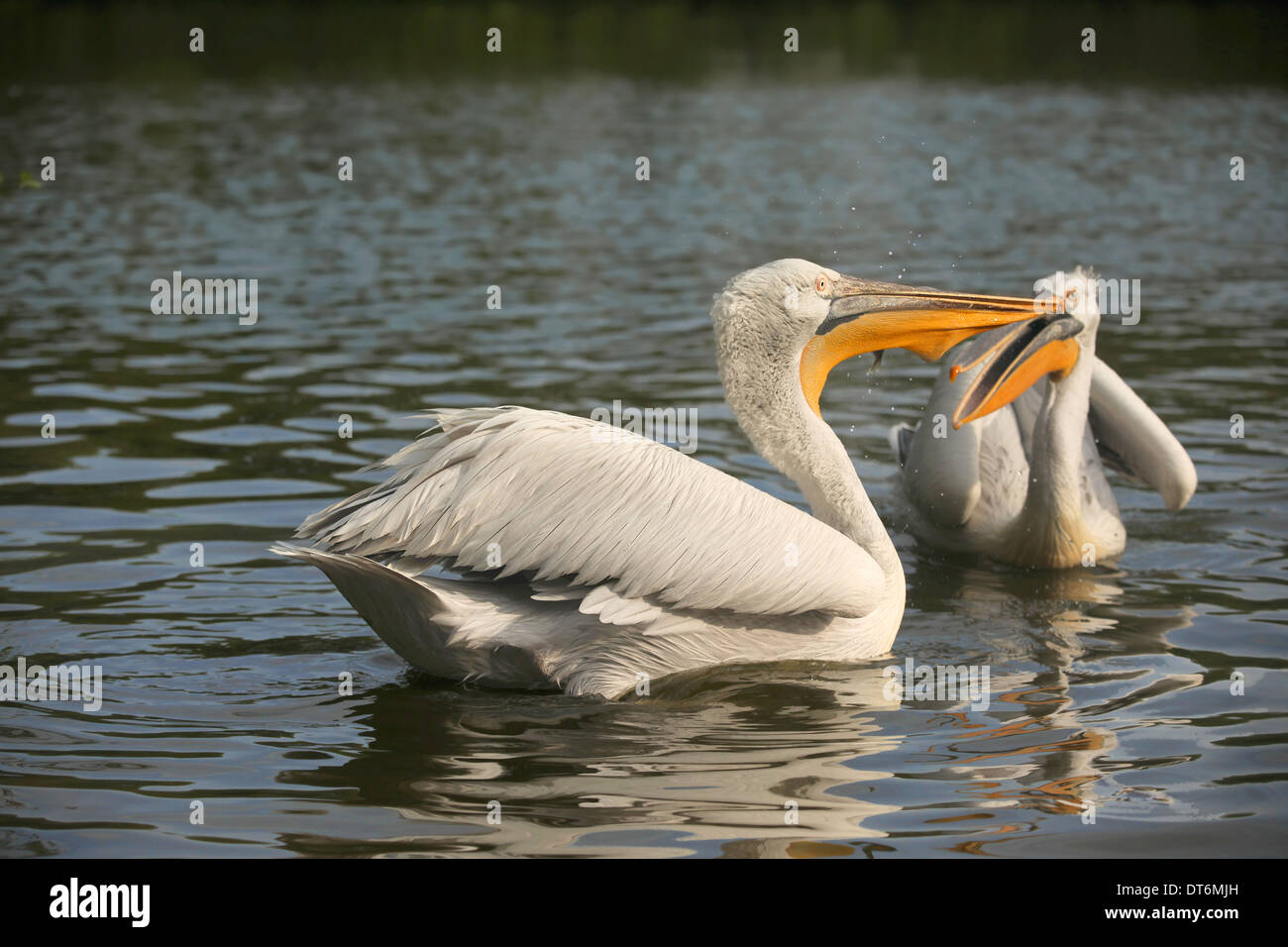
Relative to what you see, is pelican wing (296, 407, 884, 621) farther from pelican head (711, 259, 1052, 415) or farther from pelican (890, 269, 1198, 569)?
pelican (890, 269, 1198, 569)

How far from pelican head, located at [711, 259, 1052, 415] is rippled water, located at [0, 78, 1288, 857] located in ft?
2.98

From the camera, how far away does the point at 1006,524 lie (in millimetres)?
5922

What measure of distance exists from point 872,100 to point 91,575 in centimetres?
1970

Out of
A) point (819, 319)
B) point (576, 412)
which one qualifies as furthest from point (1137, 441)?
point (576, 412)

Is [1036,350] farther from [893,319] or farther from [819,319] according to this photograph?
[819,319]

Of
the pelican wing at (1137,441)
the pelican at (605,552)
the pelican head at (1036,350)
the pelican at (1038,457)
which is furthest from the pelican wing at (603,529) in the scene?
the pelican wing at (1137,441)

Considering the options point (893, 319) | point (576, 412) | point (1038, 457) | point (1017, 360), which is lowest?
point (1038, 457)

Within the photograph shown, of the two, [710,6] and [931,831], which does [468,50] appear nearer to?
[710,6]

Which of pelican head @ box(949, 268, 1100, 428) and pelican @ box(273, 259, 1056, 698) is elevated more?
pelican head @ box(949, 268, 1100, 428)

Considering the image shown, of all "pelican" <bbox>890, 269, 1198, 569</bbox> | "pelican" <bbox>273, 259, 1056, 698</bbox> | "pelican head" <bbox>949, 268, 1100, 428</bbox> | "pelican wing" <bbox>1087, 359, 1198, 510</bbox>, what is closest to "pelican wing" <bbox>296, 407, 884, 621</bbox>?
"pelican" <bbox>273, 259, 1056, 698</bbox>

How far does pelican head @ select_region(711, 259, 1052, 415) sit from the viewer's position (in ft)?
15.0

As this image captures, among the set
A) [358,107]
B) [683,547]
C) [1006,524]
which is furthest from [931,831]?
[358,107]

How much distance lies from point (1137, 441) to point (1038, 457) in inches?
21.4

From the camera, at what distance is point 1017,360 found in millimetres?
5559
